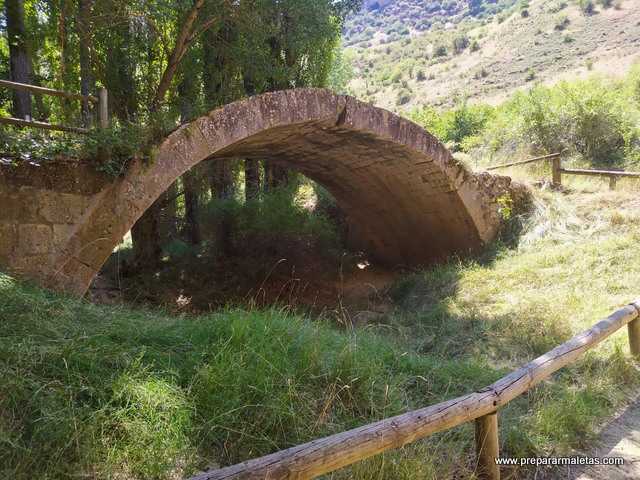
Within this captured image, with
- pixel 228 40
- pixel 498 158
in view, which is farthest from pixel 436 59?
pixel 228 40

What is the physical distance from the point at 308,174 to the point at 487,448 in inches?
306

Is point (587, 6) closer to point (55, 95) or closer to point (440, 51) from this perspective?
point (440, 51)

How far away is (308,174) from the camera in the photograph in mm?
9969

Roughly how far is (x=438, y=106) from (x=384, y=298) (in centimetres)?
3217

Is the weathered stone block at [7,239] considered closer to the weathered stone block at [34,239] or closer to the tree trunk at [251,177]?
the weathered stone block at [34,239]

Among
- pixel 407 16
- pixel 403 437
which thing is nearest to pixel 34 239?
pixel 403 437

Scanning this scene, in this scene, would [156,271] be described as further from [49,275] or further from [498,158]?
[498,158]

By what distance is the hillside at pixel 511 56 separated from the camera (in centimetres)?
3392

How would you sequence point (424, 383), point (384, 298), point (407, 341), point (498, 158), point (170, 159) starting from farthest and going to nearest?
point (498, 158) → point (384, 298) → point (407, 341) → point (170, 159) → point (424, 383)

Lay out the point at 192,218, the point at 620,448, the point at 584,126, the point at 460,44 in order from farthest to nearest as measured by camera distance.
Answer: the point at 460,44 < the point at 584,126 < the point at 192,218 < the point at 620,448

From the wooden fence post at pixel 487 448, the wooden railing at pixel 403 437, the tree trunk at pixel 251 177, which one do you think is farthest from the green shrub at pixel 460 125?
the wooden fence post at pixel 487 448

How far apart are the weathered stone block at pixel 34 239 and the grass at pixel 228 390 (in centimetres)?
52

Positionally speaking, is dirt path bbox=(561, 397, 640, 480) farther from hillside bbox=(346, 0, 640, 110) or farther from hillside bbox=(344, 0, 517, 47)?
hillside bbox=(344, 0, 517, 47)

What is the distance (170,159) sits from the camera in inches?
204
